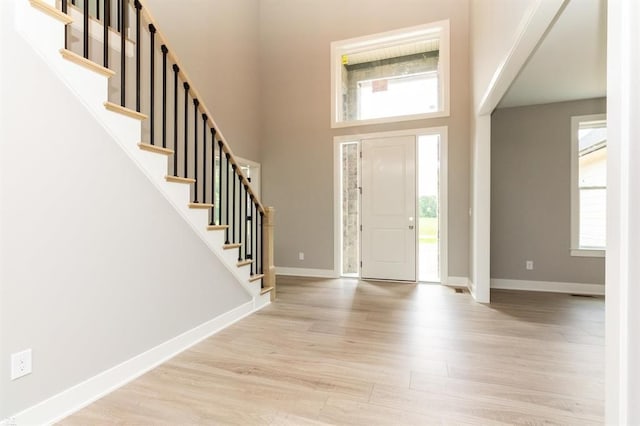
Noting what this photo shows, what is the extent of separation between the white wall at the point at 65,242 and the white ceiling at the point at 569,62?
3.21 meters

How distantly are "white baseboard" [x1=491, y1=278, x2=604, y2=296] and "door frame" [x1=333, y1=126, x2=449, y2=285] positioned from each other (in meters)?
0.78

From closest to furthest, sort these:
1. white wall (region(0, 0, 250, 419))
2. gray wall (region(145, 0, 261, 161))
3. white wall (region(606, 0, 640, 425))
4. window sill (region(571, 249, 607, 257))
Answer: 1. white wall (region(606, 0, 640, 425))
2. white wall (region(0, 0, 250, 419))
3. gray wall (region(145, 0, 261, 161))
4. window sill (region(571, 249, 607, 257))

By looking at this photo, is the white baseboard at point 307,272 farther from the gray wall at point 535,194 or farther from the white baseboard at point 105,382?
the white baseboard at point 105,382

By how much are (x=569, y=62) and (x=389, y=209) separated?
2.68m

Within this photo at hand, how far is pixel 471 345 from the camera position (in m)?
2.53

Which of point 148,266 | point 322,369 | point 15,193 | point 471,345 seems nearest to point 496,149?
point 471,345

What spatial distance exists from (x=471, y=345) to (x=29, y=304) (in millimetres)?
2877

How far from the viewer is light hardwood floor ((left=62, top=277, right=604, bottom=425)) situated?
167 cm

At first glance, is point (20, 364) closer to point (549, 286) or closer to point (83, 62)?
point (83, 62)

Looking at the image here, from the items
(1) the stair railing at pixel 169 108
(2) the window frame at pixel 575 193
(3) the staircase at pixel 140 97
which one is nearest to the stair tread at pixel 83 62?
(3) the staircase at pixel 140 97

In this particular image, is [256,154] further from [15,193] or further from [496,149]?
[15,193]

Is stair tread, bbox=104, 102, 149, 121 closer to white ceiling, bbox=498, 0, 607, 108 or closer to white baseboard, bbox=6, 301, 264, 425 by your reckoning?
white baseboard, bbox=6, 301, 264, 425

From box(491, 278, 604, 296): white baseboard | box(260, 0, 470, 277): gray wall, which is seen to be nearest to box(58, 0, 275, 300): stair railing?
box(260, 0, 470, 277): gray wall

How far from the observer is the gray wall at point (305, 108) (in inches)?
193
